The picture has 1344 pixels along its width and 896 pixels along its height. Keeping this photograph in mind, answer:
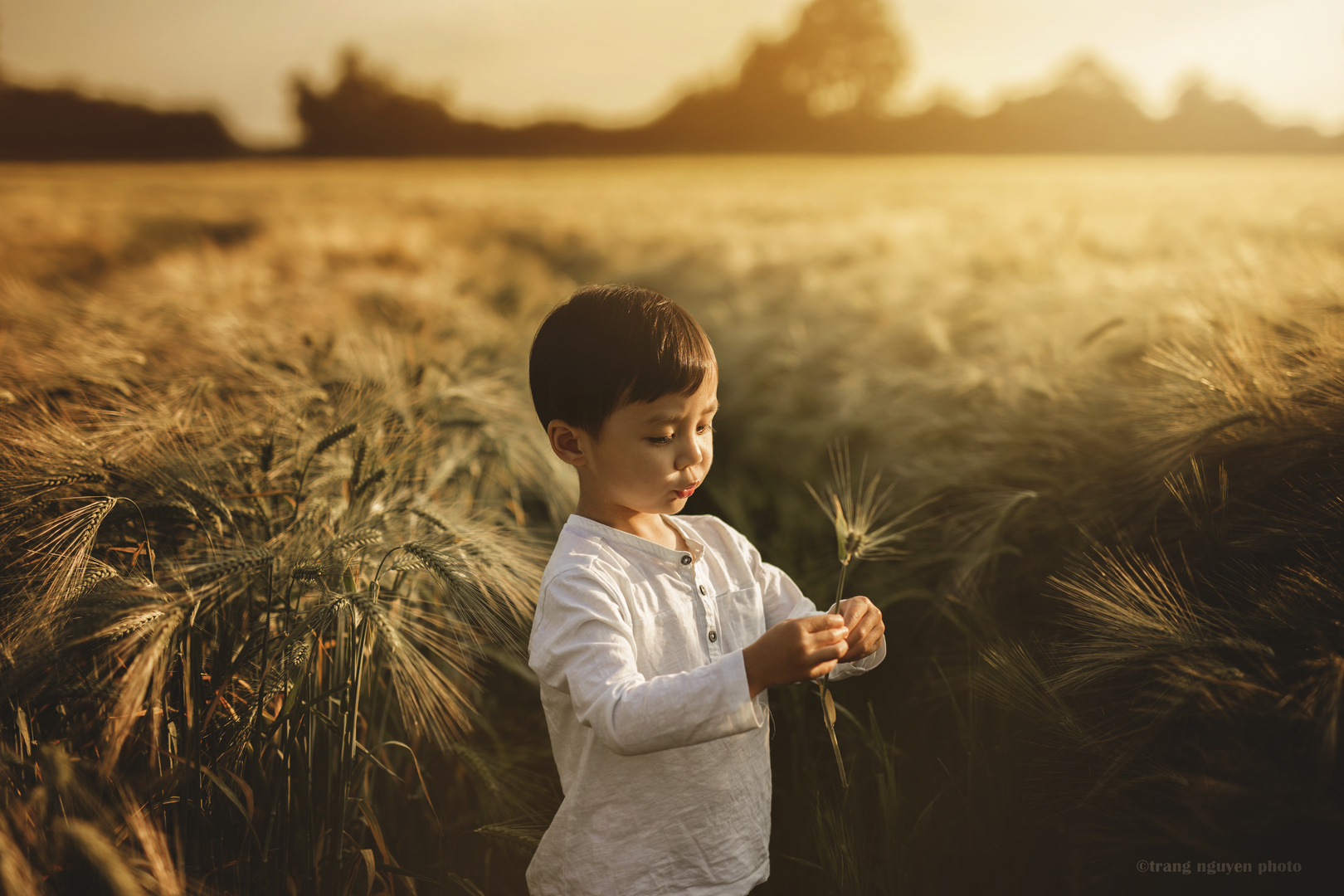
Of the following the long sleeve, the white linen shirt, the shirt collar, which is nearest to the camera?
the long sleeve

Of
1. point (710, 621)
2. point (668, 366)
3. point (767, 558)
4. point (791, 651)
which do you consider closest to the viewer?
point (791, 651)

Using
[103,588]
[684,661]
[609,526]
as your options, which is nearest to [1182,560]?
[684,661]

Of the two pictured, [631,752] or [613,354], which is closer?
[631,752]

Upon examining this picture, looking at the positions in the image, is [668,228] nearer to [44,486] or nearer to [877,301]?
[877,301]

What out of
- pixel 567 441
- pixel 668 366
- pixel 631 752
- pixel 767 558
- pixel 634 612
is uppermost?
pixel 668 366

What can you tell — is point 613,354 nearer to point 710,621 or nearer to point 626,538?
point 626,538

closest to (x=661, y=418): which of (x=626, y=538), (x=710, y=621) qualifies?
(x=626, y=538)

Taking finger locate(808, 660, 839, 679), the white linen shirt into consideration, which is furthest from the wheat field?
finger locate(808, 660, 839, 679)

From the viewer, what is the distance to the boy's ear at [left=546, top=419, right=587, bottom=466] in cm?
121

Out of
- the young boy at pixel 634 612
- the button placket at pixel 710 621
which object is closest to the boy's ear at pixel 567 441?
the young boy at pixel 634 612

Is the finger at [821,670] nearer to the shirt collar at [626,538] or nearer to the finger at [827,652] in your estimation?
the finger at [827,652]

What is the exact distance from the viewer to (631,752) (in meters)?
0.99

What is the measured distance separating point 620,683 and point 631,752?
0.09 meters

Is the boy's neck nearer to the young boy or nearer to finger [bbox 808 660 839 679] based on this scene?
the young boy
